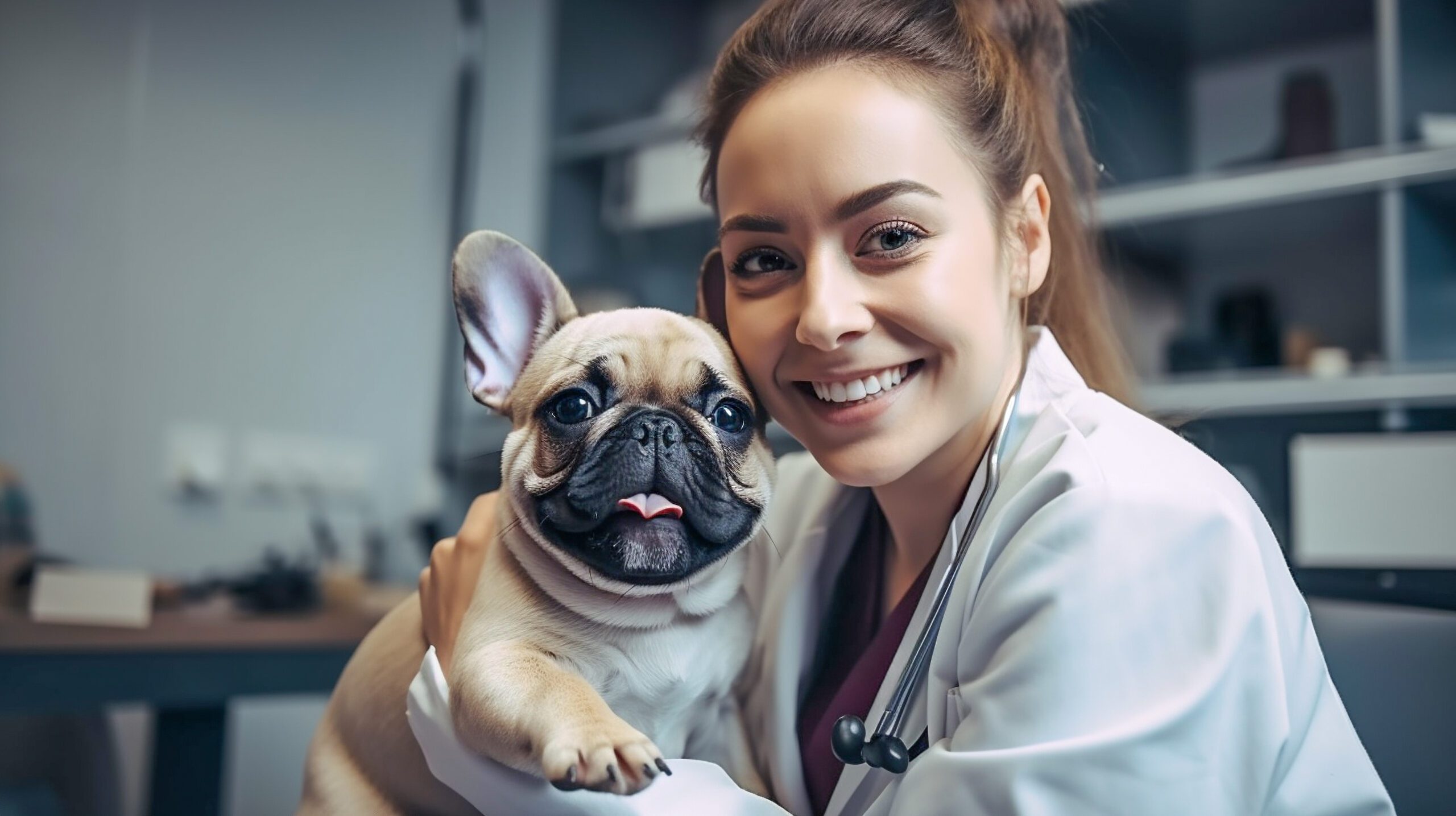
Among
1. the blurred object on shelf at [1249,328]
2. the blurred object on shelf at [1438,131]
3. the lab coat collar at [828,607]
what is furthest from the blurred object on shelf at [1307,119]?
the lab coat collar at [828,607]

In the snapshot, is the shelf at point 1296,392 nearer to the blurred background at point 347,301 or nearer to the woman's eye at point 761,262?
the blurred background at point 347,301

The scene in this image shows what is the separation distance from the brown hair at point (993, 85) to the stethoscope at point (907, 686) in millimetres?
257

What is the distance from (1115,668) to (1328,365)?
1.91m

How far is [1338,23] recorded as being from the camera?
2695 mm

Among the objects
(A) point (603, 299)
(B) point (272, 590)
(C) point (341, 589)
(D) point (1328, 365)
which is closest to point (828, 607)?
(B) point (272, 590)

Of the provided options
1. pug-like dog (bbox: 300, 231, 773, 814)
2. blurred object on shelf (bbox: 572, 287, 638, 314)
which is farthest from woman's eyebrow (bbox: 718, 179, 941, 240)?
blurred object on shelf (bbox: 572, 287, 638, 314)

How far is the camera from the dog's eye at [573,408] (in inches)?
39.0

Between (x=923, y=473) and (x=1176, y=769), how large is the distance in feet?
1.36

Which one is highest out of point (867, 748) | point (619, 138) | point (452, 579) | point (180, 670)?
point (619, 138)

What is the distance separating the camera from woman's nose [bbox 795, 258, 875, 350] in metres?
0.91

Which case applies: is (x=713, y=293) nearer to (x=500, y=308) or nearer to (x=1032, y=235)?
(x=500, y=308)

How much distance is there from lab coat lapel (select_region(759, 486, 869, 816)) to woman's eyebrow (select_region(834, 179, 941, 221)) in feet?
1.41

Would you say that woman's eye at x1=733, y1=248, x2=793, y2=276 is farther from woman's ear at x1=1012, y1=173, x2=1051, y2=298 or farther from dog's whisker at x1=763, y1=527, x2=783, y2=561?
dog's whisker at x1=763, y1=527, x2=783, y2=561

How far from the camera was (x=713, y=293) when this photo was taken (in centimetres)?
116
